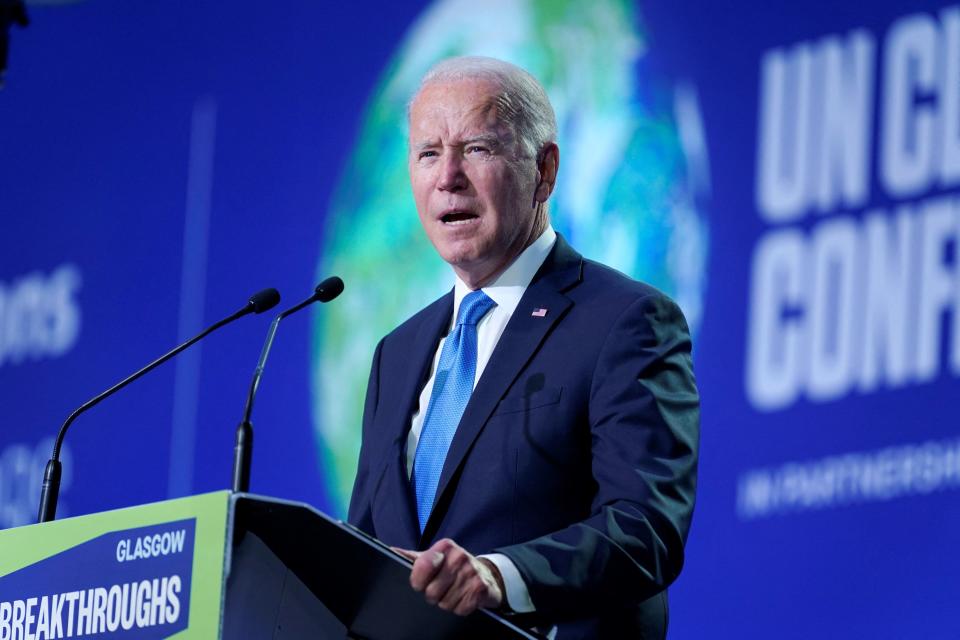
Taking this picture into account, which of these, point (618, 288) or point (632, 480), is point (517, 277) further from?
point (632, 480)

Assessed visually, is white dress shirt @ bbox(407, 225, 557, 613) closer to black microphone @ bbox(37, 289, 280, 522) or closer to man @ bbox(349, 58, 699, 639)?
man @ bbox(349, 58, 699, 639)

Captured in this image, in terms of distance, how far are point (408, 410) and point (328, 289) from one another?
0.25 metres

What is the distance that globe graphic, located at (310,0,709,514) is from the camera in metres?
3.94

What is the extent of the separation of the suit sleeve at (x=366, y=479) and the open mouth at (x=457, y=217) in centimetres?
38

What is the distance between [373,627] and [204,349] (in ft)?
11.1

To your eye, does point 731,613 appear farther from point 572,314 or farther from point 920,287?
point 572,314

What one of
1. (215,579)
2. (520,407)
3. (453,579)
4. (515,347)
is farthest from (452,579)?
(515,347)

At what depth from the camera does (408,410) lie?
2.50 m

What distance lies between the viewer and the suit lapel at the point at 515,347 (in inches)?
90.5

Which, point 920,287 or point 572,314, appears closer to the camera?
point 572,314

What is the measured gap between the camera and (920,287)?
3.46 metres

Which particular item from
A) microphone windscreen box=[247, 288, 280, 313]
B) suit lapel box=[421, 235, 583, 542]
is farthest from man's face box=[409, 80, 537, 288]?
microphone windscreen box=[247, 288, 280, 313]

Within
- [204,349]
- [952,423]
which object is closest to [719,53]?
[952,423]

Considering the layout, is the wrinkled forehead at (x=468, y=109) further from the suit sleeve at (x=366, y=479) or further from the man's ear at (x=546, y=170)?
the suit sleeve at (x=366, y=479)
